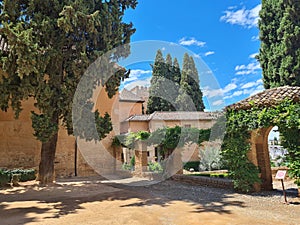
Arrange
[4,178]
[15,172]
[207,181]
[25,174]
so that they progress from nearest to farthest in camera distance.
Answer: [207,181], [4,178], [15,172], [25,174]

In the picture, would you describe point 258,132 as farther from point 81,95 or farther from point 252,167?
point 81,95

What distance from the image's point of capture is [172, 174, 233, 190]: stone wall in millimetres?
9841

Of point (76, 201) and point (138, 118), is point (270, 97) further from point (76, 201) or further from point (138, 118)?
point (138, 118)

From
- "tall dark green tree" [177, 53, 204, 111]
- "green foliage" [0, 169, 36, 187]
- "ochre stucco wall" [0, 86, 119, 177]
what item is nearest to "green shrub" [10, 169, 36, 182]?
"green foliage" [0, 169, 36, 187]

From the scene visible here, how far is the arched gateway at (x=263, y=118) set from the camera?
24.4ft

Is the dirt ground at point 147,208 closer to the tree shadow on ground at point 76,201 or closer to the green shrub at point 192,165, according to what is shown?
the tree shadow on ground at point 76,201

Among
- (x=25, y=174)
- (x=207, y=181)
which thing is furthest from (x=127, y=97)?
(x=207, y=181)

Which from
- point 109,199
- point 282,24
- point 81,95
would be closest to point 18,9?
point 81,95

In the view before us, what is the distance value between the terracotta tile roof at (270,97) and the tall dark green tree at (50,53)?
19.6 feet

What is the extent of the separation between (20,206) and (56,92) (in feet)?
15.8

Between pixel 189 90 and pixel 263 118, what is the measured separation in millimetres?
24662

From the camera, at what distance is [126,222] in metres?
5.51

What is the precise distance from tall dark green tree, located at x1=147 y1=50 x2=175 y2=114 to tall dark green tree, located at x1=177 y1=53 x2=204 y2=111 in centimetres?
184

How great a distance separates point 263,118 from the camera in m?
7.95
